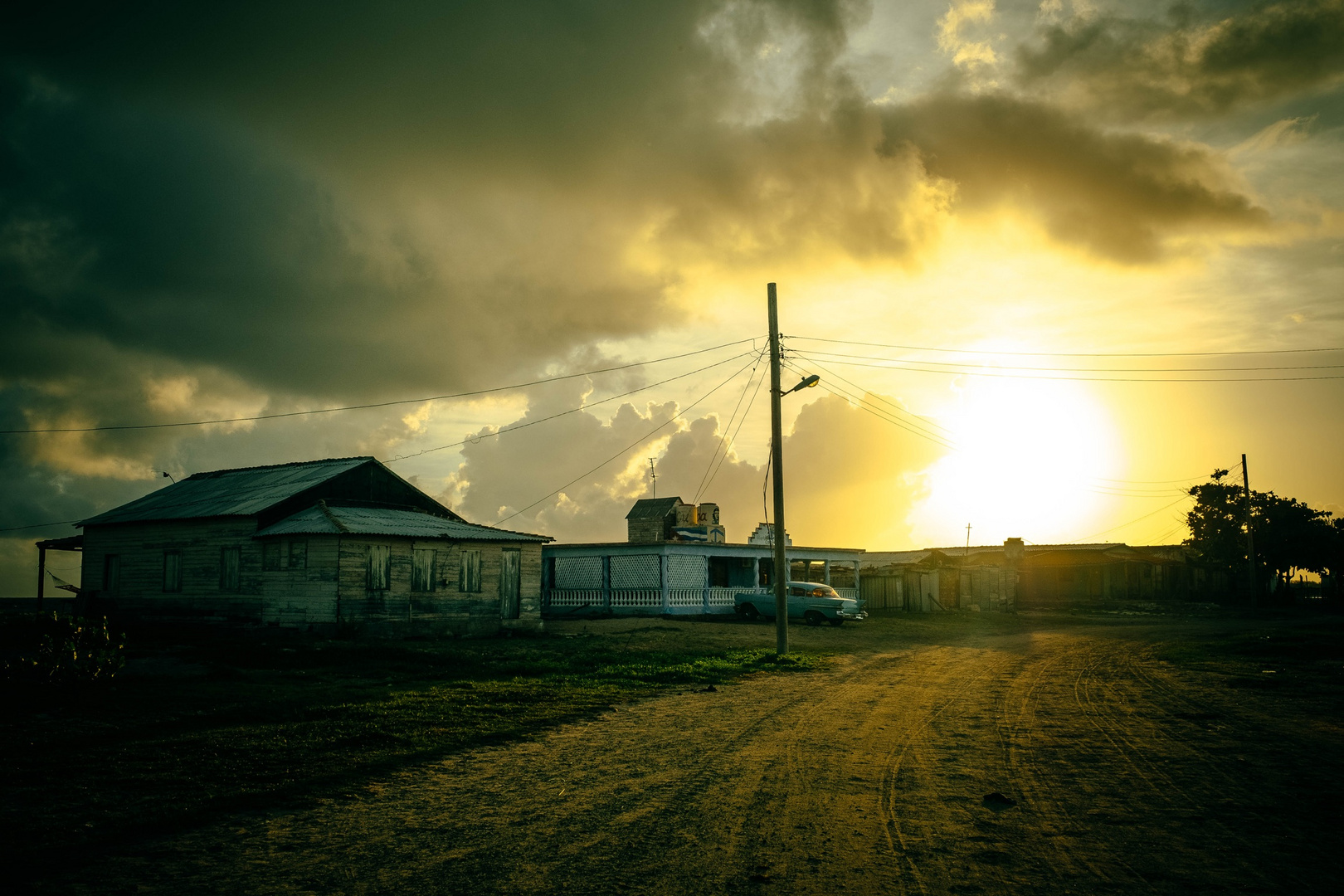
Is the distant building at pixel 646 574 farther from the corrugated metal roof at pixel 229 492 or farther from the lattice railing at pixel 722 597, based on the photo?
the corrugated metal roof at pixel 229 492

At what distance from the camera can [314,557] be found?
2409 cm

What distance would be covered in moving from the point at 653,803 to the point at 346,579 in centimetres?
1940

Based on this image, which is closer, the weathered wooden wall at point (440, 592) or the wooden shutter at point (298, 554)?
the weathered wooden wall at point (440, 592)

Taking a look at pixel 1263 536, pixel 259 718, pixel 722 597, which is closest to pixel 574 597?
pixel 722 597

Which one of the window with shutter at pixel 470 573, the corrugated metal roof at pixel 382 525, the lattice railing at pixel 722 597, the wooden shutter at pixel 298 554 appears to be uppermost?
the corrugated metal roof at pixel 382 525

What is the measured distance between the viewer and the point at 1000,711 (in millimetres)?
11898

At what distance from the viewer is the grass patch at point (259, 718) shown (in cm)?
687

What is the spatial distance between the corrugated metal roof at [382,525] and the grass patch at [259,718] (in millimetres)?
4217

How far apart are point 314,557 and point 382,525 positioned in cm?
233

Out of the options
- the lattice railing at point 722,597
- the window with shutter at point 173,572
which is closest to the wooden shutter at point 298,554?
the window with shutter at point 173,572

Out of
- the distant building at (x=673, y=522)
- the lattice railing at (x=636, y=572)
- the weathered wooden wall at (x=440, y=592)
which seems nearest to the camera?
the weathered wooden wall at (x=440, y=592)

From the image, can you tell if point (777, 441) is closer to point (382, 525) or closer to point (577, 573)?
point (382, 525)

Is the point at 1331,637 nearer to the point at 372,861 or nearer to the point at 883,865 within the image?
the point at 883,865

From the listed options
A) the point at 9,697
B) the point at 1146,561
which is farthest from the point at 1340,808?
the point at 1146,561
